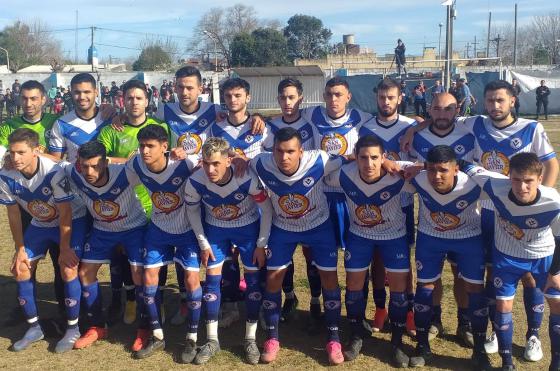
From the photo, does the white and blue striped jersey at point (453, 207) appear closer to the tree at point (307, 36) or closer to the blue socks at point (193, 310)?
the blue socks at point (193, 310)

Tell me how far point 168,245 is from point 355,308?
1742 millimetres

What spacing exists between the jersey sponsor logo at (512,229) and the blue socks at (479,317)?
0.56m

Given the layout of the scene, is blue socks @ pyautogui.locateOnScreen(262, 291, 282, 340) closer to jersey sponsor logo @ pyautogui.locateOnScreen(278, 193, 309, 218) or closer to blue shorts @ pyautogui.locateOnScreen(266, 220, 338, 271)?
blue shorts @ pyautogui.locateOnScreen(266, 220, 338, 271)

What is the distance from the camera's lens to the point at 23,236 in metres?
5.45

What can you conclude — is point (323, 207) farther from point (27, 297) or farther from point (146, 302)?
point (27, 297)

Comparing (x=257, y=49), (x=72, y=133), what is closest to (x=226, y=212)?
(x=72, y=133)

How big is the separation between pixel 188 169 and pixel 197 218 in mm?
437

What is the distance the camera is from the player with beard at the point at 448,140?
5086 mm

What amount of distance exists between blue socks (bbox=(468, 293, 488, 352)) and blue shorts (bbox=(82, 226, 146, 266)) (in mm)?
2899

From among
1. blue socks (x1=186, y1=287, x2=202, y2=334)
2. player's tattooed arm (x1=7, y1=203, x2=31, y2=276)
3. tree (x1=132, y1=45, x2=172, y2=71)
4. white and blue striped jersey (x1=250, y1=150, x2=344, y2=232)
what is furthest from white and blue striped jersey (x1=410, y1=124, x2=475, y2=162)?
tree (x1=132, y1=45, x2=172, y2=71)

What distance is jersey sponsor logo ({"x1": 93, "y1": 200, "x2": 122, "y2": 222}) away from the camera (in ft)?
17.1

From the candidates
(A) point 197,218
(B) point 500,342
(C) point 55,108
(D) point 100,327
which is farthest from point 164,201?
(C) point 55,108

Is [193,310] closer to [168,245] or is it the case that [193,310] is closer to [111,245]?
[168,245]

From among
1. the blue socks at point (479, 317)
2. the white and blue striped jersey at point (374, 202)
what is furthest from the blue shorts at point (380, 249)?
the blue socks at point (479, 317)
